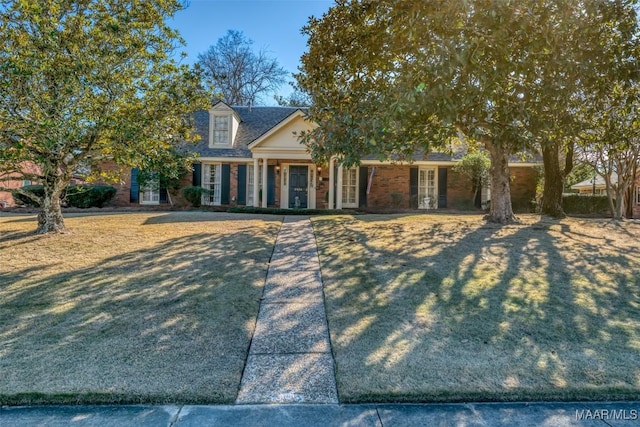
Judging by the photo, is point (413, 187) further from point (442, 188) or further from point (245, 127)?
point (245, 127)

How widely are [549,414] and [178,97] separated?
8.13 meters

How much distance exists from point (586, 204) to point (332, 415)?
1928 centimetres

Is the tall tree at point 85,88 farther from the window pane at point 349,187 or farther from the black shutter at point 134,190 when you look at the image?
the window pane at point 349,187

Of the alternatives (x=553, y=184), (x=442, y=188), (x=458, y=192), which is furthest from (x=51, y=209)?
(x=458, y=192)

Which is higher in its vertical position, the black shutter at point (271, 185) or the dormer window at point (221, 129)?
the dormer window at point (221, 129)

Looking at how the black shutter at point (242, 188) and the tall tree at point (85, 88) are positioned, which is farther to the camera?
the black shutter at point (242, 188)

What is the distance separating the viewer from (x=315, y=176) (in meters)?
17.7

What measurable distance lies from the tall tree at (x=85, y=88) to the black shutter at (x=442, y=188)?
1288 cm

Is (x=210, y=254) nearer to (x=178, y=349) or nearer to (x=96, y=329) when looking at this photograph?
(x=96, y=329)

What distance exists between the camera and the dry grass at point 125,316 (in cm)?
307

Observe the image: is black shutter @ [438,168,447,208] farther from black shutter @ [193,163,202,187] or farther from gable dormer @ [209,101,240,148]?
black shutter @ [193,163,202,187]

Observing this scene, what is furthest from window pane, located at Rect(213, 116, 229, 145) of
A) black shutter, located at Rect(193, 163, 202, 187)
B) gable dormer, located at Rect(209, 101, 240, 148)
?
black shutter, located at Rect(193, 163, 202, 187)

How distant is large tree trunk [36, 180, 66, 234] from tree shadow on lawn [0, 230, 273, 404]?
2860 millimetres

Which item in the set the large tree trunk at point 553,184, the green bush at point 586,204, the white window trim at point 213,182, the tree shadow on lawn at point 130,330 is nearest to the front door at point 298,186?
the white window trim at point 213,182
